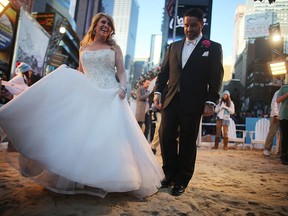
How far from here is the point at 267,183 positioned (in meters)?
3.48

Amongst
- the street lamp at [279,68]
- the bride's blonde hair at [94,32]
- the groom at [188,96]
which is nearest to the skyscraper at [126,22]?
the street lamp at [279,68]

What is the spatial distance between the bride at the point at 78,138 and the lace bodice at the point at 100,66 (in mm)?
97

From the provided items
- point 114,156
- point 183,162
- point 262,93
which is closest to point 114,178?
point 114,156

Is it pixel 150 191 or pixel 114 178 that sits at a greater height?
pixel 114 178

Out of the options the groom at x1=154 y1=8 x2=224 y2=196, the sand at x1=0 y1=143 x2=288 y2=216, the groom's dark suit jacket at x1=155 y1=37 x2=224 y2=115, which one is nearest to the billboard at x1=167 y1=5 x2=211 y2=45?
the groom at x1=154 y1=8 x2=224 y2=196

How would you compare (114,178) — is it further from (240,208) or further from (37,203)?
(240,208)

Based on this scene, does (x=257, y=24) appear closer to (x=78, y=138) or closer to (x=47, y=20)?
(x=47, y=20)

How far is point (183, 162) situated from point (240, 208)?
78 cm

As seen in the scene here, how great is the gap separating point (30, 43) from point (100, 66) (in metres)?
10.5

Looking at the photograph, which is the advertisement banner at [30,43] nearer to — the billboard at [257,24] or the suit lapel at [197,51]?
the suit lapel at [197,51]

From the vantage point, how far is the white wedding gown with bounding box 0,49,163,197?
6.37 feet

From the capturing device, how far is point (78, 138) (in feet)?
6.73

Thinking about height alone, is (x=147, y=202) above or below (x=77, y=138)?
below

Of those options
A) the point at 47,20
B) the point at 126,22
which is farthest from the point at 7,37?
the point at 126,22
